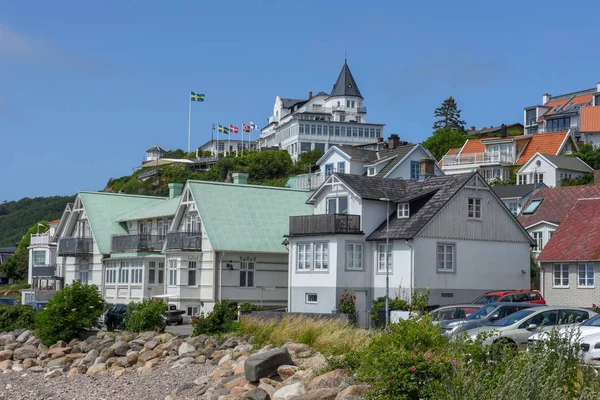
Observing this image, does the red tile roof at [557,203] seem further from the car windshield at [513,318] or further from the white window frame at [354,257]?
the car windshield at [513,318]

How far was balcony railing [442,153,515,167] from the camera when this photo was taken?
89.9 m

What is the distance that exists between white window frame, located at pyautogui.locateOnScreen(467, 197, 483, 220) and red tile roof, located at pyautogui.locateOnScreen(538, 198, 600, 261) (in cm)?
378

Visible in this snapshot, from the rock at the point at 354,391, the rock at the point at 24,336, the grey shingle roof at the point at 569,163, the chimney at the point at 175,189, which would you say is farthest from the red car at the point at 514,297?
the grey shingle roof at the point at 569,163

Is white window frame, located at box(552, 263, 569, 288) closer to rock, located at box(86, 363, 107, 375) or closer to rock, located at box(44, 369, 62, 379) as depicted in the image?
rock, located at box(86, 363, 107, 375)

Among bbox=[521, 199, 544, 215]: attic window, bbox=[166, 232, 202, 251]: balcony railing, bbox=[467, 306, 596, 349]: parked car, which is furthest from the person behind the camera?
bbox=[521, 199, 544, 215]: attic window

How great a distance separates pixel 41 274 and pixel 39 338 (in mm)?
27486

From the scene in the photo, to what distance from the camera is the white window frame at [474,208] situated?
46094 millimetres

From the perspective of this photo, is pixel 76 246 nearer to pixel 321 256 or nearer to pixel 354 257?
pixel 321 256

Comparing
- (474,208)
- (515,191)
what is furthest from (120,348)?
(515,191)

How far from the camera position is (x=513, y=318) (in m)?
26.5

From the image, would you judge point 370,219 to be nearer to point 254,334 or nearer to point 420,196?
A: point 420,196

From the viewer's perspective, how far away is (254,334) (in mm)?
32656

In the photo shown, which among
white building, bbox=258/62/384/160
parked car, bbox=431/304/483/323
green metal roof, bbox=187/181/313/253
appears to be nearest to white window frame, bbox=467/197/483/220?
green metal roof, bbox=187/181/313/253

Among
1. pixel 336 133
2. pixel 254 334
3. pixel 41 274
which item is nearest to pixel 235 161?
pixel 336 133
